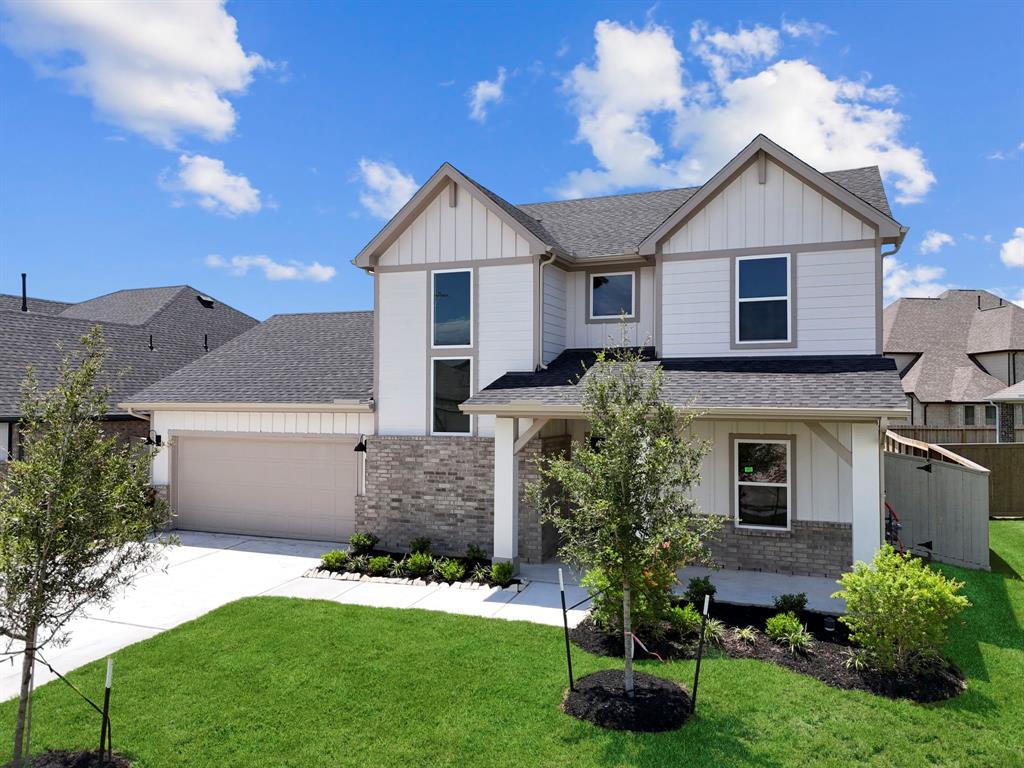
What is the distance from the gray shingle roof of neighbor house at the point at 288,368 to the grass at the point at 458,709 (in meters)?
7.05

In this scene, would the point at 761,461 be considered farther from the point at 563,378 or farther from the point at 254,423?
the point at 254,423

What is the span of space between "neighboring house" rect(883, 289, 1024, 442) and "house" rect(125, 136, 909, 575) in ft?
64.6

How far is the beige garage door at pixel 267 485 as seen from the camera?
1432cm

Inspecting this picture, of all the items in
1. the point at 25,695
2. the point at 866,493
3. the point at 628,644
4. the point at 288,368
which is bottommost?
the point at 628,644

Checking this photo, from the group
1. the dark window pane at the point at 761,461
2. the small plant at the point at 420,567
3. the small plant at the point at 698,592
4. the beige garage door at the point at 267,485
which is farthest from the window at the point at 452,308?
the small plant at the point at 698,592

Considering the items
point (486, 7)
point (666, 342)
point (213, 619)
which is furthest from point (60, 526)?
point (486, 7)

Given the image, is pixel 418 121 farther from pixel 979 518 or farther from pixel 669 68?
pixel 979 518

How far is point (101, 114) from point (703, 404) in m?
14.2

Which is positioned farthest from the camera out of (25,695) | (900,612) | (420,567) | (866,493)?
(420,567)

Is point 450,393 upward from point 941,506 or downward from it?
upward

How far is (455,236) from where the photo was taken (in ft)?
43.7

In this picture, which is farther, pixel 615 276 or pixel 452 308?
pixel 615 276

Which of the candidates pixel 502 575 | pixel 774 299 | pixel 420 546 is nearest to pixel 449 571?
pixel 502 575

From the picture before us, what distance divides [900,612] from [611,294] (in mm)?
8403
